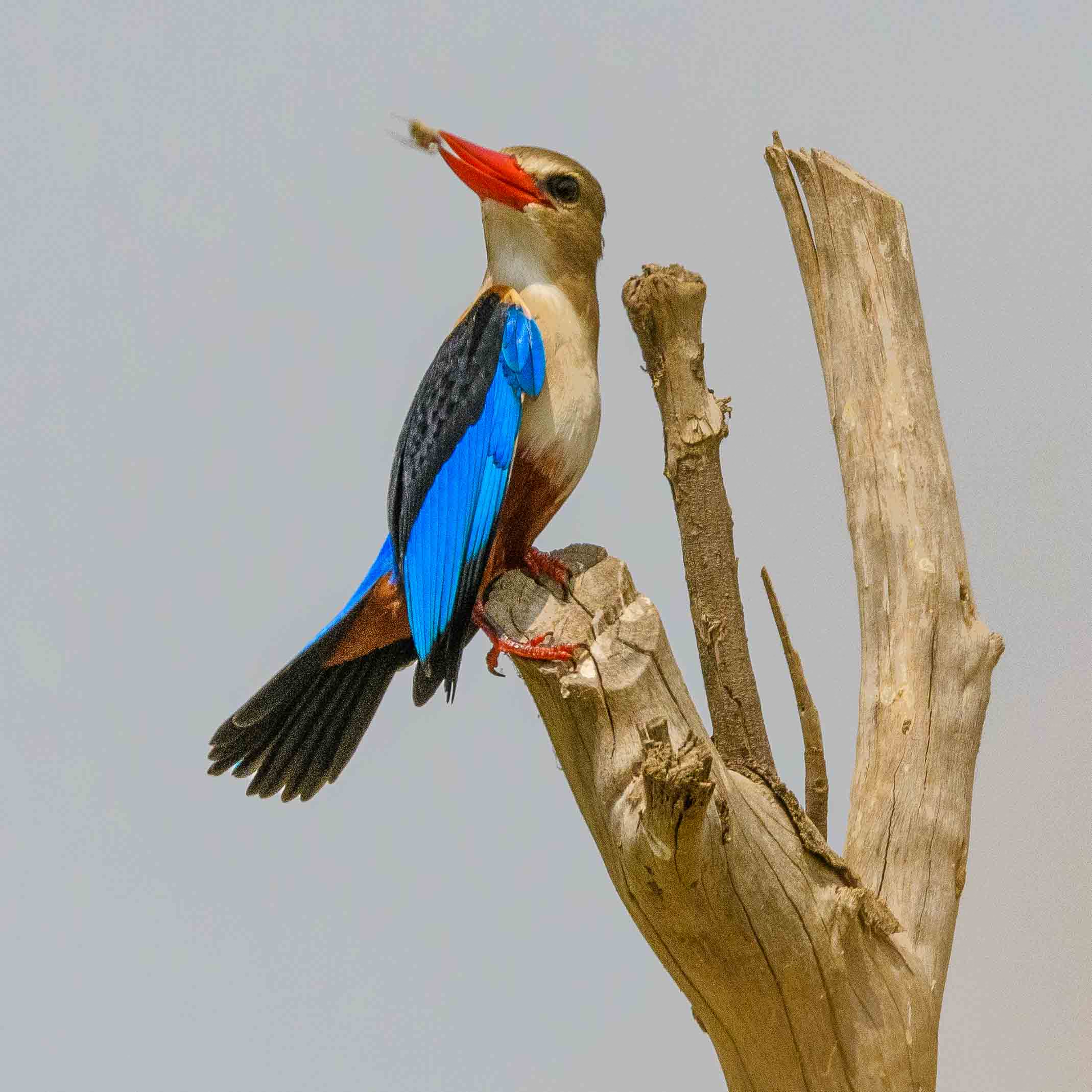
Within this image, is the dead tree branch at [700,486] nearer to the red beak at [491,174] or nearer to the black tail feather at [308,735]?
the red beak at [491,174]

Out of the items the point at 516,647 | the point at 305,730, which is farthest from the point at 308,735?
the point at 516,647

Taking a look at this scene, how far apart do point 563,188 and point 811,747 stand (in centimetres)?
133

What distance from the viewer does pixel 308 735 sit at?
316 cm

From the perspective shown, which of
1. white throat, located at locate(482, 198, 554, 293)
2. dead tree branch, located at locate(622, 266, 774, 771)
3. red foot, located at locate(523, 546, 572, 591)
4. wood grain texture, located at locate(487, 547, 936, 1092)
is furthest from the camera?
dead tree branch, located at locate(622, 266, 774, 771)

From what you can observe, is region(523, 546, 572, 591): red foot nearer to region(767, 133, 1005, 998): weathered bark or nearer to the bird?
the bird

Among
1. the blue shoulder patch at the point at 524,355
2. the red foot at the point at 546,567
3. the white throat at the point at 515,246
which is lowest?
the red foot at the point at 546,567

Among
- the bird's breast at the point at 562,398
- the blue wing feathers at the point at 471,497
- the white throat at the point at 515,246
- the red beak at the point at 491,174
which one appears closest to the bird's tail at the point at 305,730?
the blue wing feathers at the point at 471,497

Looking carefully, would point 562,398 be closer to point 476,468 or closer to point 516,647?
point 476,468

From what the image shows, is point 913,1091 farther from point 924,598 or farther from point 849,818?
point 924,598

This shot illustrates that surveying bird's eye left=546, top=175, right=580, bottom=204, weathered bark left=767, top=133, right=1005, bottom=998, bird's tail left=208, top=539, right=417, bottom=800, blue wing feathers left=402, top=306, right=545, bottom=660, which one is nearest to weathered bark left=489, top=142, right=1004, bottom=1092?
weathered bark left=767, top=133, right=1005, bottom=998

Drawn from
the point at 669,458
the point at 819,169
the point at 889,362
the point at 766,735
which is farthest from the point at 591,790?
the point at 819,169

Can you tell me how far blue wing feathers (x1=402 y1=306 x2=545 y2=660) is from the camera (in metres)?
2.85

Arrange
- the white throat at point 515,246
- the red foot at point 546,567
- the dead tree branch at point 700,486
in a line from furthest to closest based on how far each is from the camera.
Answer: the dead tree branch at point 700,486, the white throat at point 515,246, the red foot at point 546,567

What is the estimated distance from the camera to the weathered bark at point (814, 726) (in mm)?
2629
